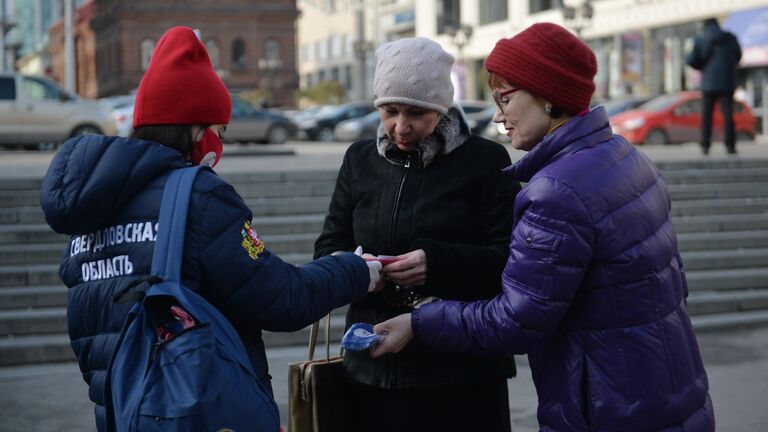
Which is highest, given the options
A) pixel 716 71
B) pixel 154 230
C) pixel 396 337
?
pixel 716 71

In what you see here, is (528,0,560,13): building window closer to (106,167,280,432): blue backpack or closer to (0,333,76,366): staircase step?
(0,333,76,366): staircase step

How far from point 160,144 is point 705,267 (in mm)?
8167

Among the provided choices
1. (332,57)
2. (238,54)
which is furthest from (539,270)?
(332,57)

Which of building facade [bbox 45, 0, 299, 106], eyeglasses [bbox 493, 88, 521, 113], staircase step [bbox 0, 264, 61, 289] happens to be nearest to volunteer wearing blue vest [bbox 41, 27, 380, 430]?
eyeglasses [bbox 493, 88, 521, 113]

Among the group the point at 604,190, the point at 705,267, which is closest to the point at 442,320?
the point at 604,190

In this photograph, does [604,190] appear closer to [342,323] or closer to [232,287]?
[232,287]

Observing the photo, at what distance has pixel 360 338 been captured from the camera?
2.93m

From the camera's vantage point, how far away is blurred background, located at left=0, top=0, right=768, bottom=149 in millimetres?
27375

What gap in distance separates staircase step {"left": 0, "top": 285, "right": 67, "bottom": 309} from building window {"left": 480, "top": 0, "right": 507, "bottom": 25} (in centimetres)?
5102

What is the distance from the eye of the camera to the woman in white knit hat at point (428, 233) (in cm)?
320

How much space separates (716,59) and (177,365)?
47.9 ft

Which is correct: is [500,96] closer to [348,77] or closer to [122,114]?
[122,114]

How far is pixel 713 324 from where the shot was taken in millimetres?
8734

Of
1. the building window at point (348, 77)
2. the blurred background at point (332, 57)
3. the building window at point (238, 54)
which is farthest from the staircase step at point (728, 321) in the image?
the building window at point (238, 54)
